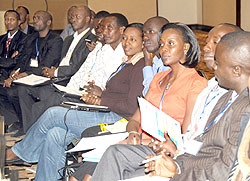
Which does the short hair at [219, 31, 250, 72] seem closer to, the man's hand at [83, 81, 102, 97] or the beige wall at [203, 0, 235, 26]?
the man's hand at [83, 81, 102, 97]

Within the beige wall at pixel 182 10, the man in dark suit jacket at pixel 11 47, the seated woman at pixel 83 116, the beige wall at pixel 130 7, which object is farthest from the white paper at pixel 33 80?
the beige wall at pixel 182 10

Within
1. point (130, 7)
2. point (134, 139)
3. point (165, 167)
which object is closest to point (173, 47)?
point (134, 139)

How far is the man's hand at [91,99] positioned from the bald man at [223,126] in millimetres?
1481

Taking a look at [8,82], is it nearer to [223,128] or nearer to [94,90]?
[94,90]

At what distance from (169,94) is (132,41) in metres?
0.90

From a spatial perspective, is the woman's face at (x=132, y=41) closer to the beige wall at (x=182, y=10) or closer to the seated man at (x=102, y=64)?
the seated man at (x=102, y=64)

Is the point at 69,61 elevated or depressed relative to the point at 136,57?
depressed

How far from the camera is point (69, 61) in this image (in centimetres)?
534

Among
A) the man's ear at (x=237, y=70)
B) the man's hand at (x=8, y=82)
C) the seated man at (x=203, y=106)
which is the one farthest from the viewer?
the man's hand at (x=8, y=82)

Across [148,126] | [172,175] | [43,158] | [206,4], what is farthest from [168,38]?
[206,4]

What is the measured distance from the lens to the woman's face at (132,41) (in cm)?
387

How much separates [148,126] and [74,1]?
9309mm

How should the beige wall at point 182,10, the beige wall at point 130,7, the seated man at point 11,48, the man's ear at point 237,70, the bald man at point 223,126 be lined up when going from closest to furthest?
the bald man at point 223,126 < the man's ear at point 237,70 < the seated man at point 11,48 < the beige wall at point 130,7 < the beige wall at point 182,10

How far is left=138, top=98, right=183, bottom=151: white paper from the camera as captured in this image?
2.62 meters
